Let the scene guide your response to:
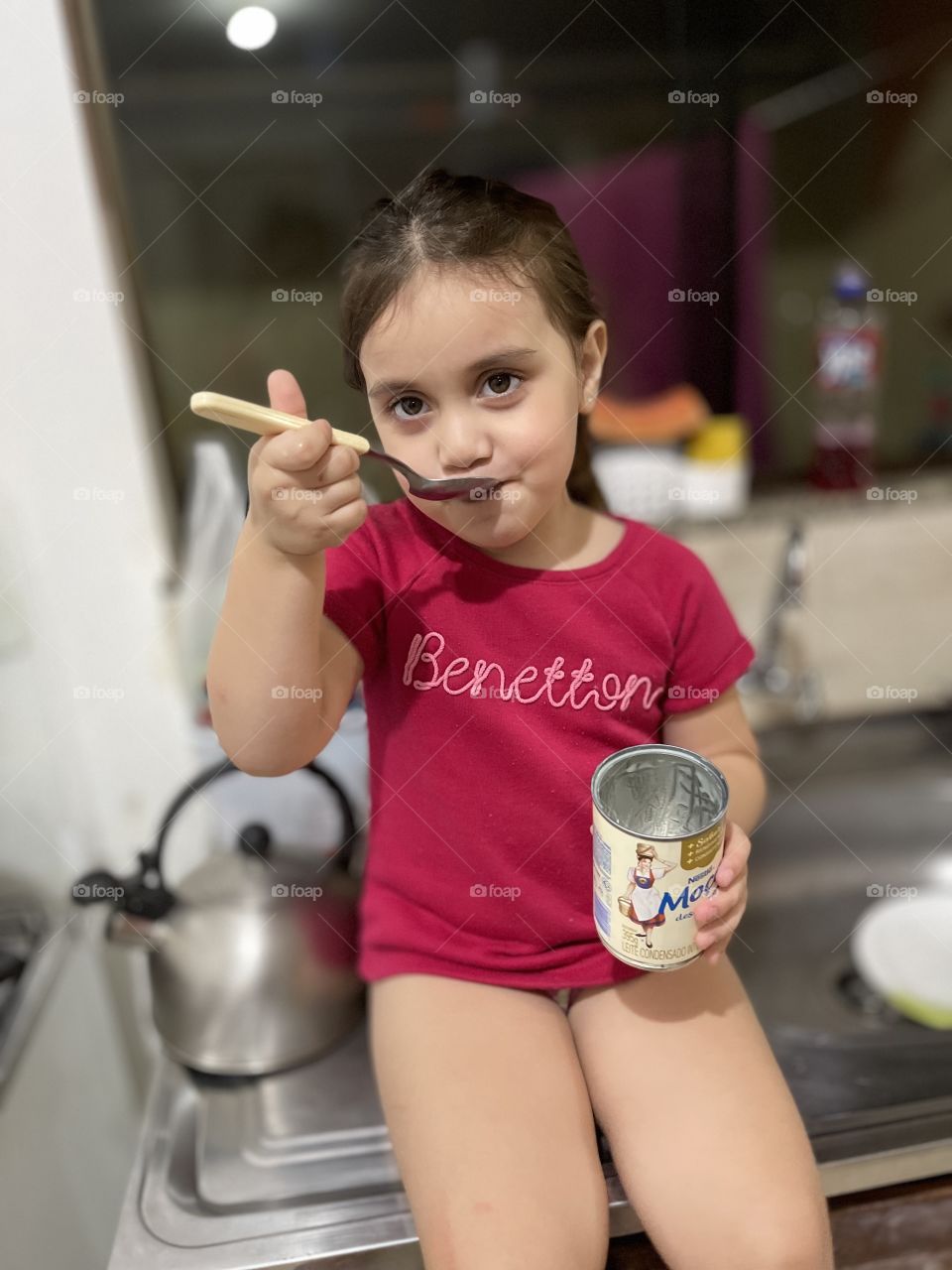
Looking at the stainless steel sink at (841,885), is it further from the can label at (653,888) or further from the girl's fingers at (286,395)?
the girl's fingers at (286,395)

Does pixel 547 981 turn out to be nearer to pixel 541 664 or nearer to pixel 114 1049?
pixel 541 664

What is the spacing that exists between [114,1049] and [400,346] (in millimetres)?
911

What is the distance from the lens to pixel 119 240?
31.3 inches
